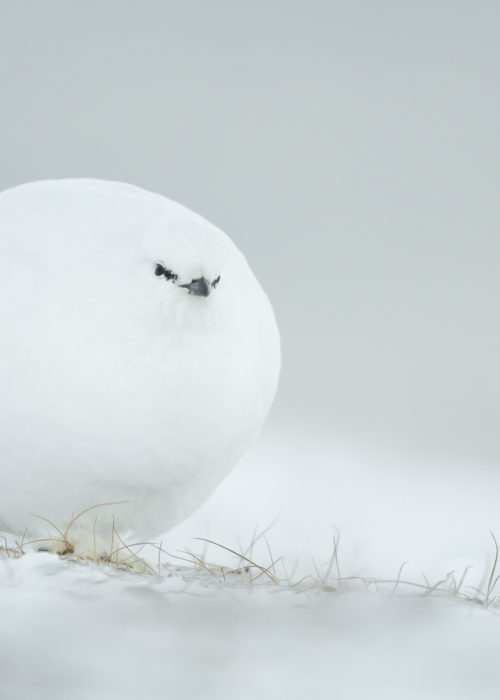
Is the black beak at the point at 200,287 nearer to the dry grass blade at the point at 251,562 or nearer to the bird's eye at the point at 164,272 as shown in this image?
the bird's eye at the point at 164,272

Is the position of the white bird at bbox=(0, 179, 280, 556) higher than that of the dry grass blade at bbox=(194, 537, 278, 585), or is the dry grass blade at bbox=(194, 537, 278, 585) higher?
the white bird at bbox=(0, 179, 280, 556)

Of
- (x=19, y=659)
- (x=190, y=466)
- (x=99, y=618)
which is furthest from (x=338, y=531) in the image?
(x=19, y=659)

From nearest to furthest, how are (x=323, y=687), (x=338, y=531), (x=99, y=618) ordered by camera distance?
(x=323, y=687), (x=99, y=618), (x=338, y=531)

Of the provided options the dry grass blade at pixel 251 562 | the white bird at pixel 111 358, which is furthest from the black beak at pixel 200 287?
the dry grass blade at pixel 251 562

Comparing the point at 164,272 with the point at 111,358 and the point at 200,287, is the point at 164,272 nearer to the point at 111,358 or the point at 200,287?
the point at 200,287

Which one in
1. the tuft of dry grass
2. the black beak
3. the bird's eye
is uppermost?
the bird's eye

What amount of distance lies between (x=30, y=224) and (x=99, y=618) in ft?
7.79

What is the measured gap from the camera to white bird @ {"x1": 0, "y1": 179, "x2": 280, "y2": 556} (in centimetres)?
397

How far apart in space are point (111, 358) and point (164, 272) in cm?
45

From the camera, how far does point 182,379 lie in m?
4.10

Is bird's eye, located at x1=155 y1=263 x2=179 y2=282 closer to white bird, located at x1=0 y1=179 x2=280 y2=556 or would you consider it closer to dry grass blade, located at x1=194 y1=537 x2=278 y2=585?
white bird, located at x1=0 y1=179 x2=280 y2=556

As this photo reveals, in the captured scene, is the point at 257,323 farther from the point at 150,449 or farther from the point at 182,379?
the point at 150,449

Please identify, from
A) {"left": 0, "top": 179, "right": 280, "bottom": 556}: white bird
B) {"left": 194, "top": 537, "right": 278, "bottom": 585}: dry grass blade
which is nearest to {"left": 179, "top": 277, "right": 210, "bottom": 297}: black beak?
{"left": 0, "top": 179, "right": 280, "bottom": 556}: white bird

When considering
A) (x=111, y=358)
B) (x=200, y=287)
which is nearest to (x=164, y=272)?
(x=200, y=287)
